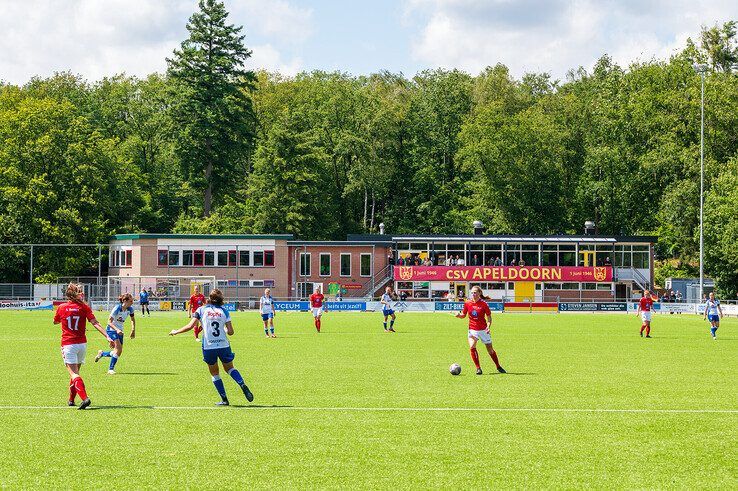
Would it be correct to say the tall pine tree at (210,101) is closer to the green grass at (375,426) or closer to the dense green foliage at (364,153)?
the dense green foliage at (364,153)

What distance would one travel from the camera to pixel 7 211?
266ft

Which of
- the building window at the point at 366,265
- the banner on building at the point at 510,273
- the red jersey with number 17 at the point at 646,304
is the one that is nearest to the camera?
the red jersey with number 17 at the point at 646,304

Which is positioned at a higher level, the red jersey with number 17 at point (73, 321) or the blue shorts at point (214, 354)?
the red jersey with number 17 at point (73, 321)

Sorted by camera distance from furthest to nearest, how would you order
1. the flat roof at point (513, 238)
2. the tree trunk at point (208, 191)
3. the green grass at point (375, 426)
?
the tree trunk at point (208, 191), the flat roof at point (513, 238), the green grass at point (375, 426)

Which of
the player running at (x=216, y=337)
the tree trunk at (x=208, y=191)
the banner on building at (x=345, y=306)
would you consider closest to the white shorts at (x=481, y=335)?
the player running at (x=216, y=337)

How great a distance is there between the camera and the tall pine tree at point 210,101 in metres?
89.5

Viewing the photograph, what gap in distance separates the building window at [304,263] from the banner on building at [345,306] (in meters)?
11.4

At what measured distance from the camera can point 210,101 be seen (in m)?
90.9

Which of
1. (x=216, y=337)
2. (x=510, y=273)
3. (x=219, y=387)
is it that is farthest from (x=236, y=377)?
(x=510, y=273)

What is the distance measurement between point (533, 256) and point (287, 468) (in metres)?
75.5

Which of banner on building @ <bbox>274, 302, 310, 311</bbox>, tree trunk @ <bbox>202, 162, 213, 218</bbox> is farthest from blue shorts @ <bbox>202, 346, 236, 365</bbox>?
tree trunk @ <bbox>202, 162, 213, 218</bbox>

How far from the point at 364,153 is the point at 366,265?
18.6m

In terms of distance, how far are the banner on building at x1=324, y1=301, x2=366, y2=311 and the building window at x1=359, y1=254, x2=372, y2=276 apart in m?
11.8

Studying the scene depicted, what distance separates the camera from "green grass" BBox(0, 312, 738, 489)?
414 inches
